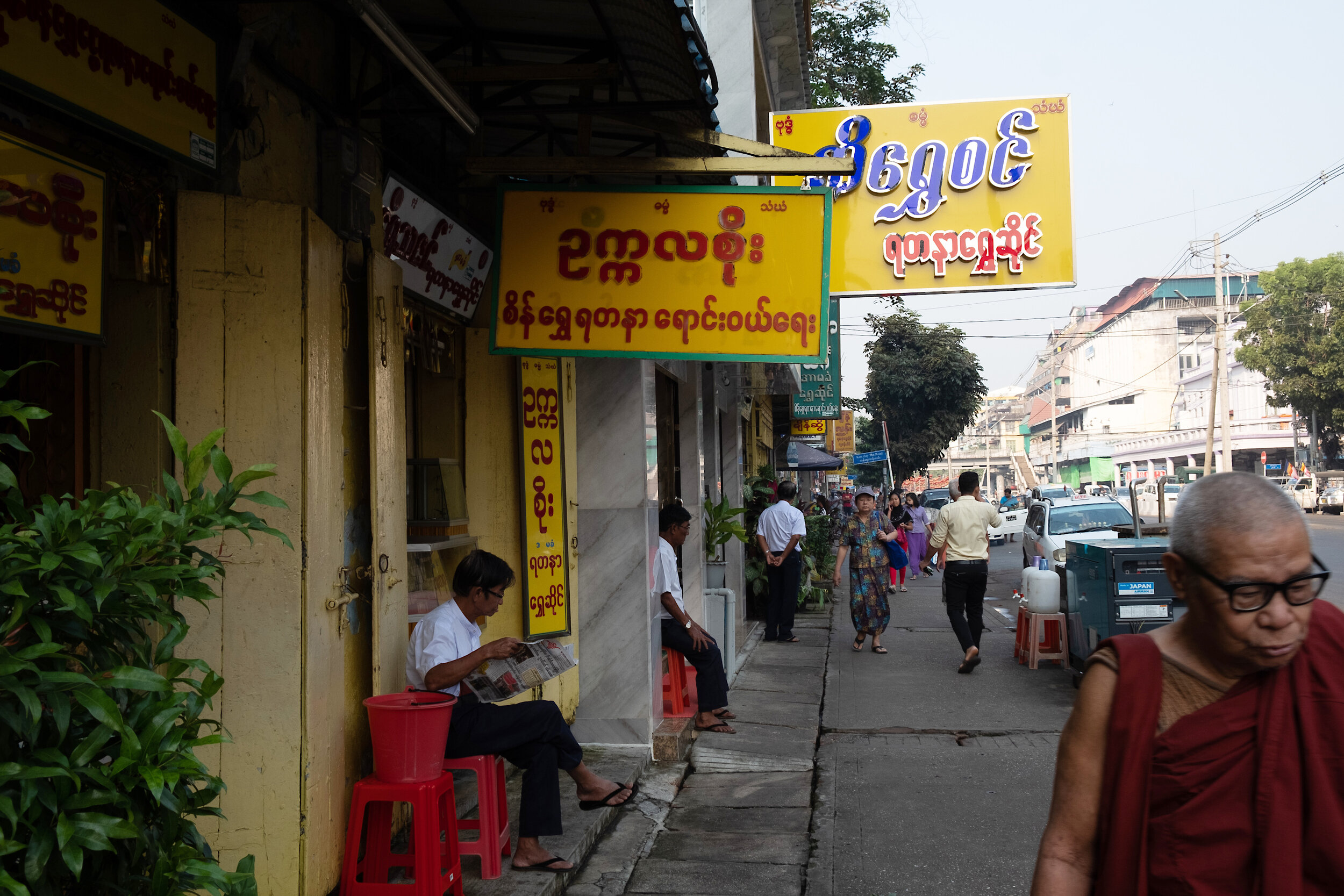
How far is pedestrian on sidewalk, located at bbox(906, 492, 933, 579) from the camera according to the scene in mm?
21078

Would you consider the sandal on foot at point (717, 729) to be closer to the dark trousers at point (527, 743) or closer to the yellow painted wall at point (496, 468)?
the yellow painted wall at point (496, 468)

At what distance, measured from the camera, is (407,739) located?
3.83 m

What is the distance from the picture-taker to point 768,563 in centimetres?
1170

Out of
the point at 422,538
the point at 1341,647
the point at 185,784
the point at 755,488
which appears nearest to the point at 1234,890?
the point at 1341,647

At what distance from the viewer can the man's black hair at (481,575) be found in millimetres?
4527

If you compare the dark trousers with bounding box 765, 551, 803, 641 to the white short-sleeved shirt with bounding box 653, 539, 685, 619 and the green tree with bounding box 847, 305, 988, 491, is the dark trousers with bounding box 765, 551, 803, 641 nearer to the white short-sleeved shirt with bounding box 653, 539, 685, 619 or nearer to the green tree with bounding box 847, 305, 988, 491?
the white short-sleeved shirt with bounding box 653, 539, 685, 619

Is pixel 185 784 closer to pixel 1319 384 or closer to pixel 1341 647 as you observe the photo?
pixel 1341 647

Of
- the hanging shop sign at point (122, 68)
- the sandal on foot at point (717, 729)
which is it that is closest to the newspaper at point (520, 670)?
the hanging shop sign at point (122, 68)

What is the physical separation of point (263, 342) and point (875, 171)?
7427 mm

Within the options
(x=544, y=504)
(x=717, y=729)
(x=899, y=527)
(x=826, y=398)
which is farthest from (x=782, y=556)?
(x=826, y=398)

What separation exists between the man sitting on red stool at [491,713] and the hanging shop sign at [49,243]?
1.83m

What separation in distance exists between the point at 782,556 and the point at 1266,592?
9.89 m

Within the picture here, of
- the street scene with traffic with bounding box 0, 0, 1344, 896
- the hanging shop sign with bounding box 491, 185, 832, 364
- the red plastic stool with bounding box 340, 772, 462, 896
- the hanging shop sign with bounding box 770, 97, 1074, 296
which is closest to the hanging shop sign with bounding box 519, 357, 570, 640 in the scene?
the street scene with traffic with bounding box 0, 0, 1344, 896

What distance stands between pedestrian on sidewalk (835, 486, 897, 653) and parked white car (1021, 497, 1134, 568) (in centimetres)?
408
